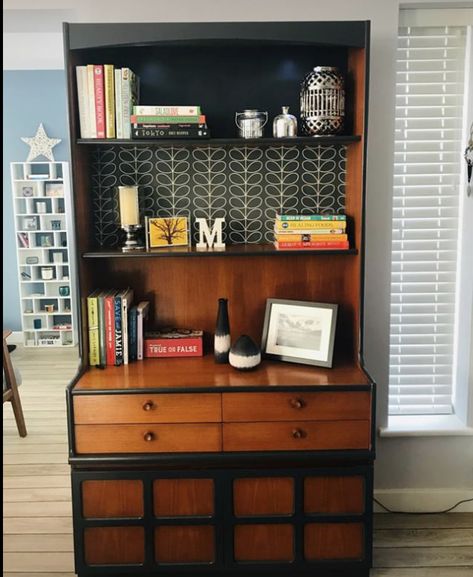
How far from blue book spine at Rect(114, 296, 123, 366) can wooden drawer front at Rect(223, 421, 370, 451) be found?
0.50m

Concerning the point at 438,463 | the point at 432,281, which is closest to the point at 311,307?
the point at 432,281

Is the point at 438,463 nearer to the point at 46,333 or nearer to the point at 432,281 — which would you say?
the point at 432,281

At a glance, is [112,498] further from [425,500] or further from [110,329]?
[425,500]

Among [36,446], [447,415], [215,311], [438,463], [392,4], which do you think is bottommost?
[36,446]

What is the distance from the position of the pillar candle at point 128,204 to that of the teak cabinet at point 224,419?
147 millimetres

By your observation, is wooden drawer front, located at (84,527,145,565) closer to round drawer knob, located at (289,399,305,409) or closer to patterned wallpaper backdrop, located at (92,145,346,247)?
round drawer knob, located at (289,399,305,409)

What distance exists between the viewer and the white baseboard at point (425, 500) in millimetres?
2623

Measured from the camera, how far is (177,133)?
6.87 feet

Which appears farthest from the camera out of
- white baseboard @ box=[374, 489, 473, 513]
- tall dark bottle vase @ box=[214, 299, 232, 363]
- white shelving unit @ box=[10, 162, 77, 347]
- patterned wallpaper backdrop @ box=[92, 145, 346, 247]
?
white shelving unit @ box=[10, 162, 77, 347]

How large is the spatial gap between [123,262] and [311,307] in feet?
2.55

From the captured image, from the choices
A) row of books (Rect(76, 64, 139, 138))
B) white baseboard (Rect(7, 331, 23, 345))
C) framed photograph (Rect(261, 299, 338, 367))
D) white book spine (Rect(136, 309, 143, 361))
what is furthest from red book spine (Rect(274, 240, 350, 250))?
white baseboard (Rect(7, 331, 23, 345))

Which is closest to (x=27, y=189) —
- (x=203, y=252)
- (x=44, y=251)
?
(x=44, y=251)

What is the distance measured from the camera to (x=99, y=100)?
210cm

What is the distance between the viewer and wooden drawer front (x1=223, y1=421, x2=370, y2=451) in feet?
6.77
